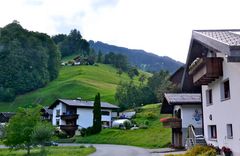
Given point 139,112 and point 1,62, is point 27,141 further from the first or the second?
point 1,62

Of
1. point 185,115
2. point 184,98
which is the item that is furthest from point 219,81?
point 184,98

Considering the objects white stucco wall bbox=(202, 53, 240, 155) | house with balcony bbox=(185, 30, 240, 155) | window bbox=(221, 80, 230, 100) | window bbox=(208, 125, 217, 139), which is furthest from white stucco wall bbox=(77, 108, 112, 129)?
window bbox=(221, 80, 230, 100)

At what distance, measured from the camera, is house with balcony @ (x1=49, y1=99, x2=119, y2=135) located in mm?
71056

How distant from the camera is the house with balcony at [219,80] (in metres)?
18.5

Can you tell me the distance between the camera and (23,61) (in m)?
116

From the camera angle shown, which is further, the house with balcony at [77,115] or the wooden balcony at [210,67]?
the house with balcony at [77,115]

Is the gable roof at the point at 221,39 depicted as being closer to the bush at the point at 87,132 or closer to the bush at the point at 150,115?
the bush at the point at 87,132

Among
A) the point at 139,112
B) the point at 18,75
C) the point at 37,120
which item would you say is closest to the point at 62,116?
the point at 139,112

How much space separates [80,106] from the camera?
236ft

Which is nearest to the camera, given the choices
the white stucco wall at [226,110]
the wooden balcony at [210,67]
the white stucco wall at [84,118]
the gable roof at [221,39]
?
the gable roof at [221,39]

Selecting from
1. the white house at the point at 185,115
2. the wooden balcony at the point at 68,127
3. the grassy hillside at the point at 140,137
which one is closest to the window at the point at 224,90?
the white house at the point at 185,115

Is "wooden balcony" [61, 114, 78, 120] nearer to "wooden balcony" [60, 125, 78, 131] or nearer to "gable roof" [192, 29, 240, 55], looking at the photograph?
"wooden balcony" [60, 125, 78, 131]

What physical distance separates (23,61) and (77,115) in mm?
50347

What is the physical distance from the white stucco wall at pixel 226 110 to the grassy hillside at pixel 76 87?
238 feet
